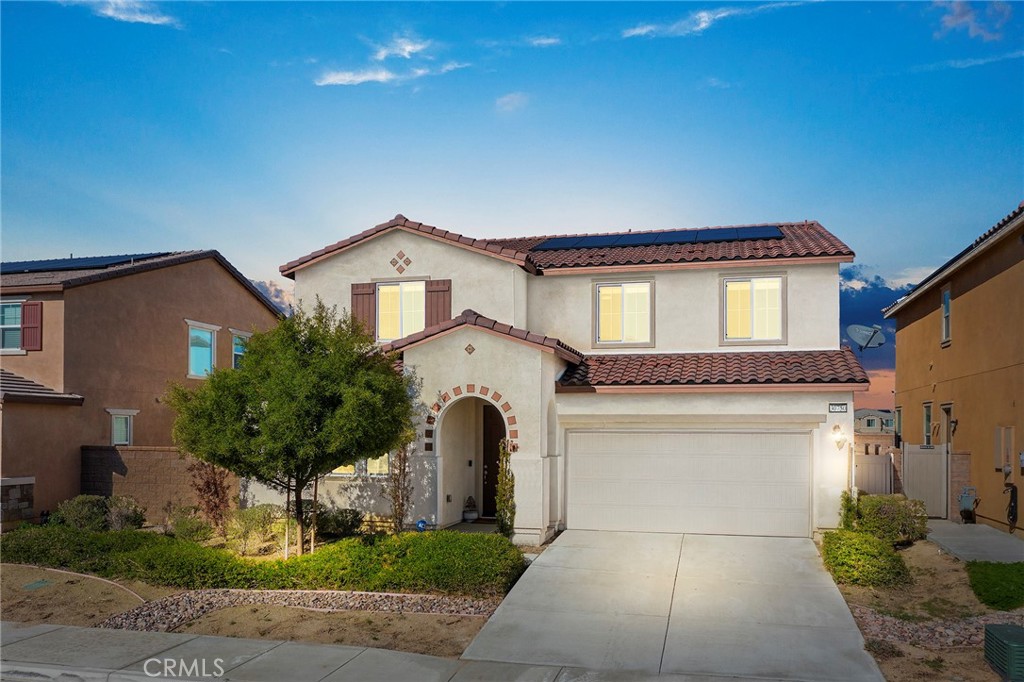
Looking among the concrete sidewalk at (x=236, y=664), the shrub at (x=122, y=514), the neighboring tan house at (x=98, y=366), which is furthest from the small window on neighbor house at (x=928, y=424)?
the shrub at (x=122, y=514)

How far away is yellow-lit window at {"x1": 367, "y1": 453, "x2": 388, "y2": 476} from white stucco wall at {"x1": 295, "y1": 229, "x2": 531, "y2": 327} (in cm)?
381

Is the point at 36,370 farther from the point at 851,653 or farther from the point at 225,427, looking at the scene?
the point at 851,653

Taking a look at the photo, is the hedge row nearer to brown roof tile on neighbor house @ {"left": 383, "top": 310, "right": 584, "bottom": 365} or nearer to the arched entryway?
the arched entryway

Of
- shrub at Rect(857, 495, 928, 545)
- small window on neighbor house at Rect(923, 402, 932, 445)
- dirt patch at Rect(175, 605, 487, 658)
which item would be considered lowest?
dirt patch at Rect(175, 605, 487, 658)

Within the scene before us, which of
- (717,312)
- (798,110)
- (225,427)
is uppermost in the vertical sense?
(798,110)

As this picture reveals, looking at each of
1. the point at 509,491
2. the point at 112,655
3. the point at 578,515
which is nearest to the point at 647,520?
the point at 578,515

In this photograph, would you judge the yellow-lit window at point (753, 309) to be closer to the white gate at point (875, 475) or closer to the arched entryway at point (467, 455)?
the white gate at point (875, 475)

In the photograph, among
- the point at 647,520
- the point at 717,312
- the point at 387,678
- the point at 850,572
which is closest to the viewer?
the point at 387,678

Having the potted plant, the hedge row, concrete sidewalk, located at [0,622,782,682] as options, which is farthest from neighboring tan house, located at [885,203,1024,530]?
concrete sidewalk, located at [0,622,782,682]

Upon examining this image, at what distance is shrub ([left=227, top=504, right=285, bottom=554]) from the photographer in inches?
624

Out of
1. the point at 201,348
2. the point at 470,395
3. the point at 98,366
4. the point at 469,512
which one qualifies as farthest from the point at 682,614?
the point at 201,348

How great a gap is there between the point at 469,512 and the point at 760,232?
9.95 m

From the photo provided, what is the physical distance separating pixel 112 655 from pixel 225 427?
14.6 feet

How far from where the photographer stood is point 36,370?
21266mm
